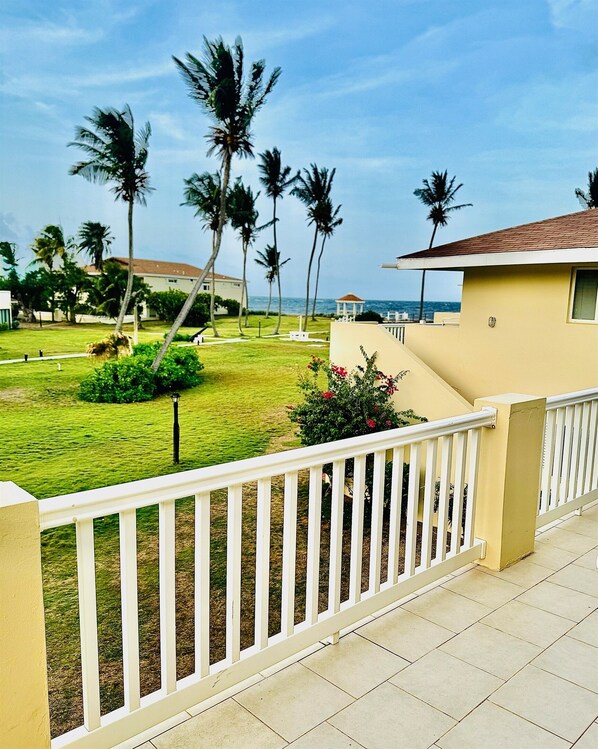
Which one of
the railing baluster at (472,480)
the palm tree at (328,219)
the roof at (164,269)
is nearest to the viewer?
the railing baluster at (472,480)

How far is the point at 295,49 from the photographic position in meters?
35.3

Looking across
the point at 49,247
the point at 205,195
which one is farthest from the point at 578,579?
the point at 49,247

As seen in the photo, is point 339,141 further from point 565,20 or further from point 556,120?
point 565,20

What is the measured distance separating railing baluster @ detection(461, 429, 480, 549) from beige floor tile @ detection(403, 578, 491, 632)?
0.91 ft

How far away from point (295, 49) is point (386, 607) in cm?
3945

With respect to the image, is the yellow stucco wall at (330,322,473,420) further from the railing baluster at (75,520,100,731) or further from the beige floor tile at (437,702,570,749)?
the railing baluster at (75,520,100,731)

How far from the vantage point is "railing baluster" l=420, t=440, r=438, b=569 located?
2.24 meters

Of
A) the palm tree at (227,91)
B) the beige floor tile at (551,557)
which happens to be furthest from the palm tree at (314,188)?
the beige floor tile at (551,557)

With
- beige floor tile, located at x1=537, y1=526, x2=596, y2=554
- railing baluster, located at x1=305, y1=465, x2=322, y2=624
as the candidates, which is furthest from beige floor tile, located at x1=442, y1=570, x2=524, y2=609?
railing baluster, located at x1=305, y1=465, x2=322, y2=624

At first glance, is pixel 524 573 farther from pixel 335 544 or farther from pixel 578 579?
pixel 335 544

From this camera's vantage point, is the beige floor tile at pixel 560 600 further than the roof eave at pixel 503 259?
No

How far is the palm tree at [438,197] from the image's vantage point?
102 ft

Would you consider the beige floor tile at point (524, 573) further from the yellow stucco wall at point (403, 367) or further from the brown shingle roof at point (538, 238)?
the brown shingle roof at point (538, 238)

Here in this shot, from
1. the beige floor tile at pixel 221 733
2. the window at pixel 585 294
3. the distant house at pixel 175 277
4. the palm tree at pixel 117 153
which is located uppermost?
the palm tree at pixel 117 153
